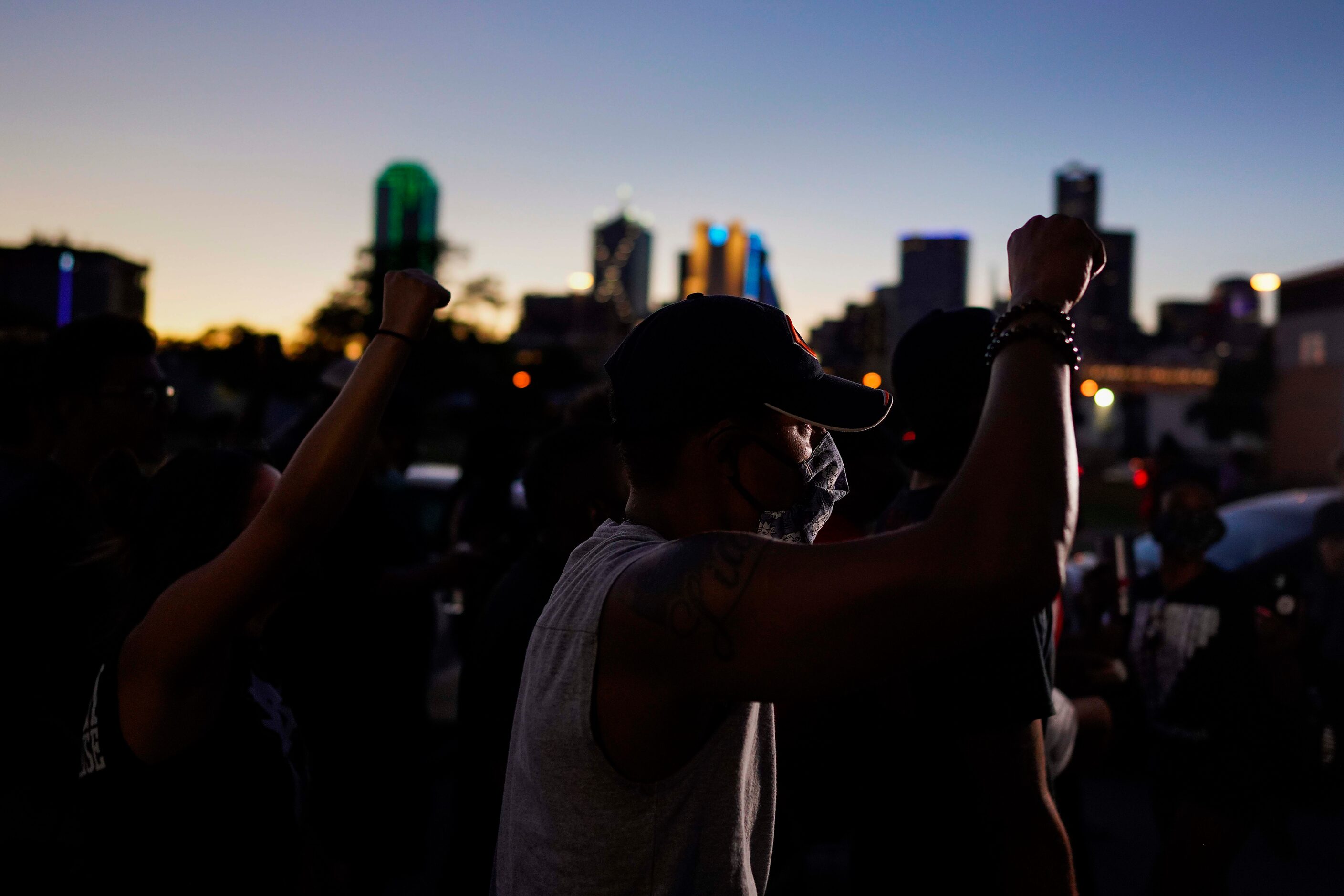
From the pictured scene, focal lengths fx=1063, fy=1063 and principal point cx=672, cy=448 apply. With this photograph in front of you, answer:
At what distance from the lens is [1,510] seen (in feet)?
9.89

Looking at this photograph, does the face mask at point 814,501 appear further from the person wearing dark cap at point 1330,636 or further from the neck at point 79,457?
the person wearing dark cap at point 1330,636

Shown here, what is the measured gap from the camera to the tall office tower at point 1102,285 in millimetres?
19188

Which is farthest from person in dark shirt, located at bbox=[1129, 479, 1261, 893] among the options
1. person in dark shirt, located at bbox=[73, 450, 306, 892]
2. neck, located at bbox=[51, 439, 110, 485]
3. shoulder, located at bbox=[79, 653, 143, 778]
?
neck, located at bbox=[51, 439, 110, 485]

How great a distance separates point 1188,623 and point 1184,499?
2.73 ft

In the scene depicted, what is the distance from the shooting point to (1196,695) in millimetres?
4312

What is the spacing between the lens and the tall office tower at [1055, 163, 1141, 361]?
63.0 ft

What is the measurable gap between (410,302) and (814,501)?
2.80ft

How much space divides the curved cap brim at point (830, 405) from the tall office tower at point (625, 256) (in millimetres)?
157961

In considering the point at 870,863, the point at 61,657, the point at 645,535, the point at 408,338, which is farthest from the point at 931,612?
the point at 61,657

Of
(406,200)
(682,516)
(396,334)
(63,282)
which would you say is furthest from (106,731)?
(406,200)

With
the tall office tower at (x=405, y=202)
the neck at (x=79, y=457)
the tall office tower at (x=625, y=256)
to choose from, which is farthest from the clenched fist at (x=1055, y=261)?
the tall office tower at (x=625, y=256)

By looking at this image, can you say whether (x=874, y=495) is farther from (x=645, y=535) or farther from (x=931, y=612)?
(x=931, y=612)

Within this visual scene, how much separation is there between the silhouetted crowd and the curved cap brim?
3 cm

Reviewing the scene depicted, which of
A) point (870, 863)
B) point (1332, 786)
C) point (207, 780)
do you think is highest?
point (207, 780)
